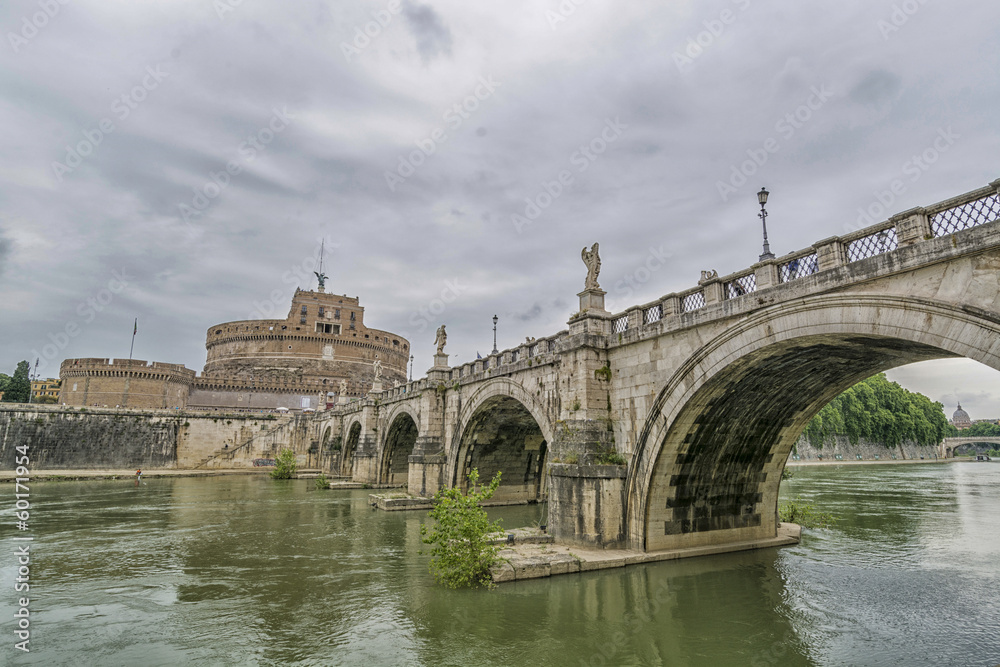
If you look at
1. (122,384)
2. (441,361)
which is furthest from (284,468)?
(122,384)

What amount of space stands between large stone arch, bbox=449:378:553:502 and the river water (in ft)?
22.5

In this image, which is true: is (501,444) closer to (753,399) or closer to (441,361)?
(441,361)

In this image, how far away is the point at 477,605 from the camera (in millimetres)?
10461

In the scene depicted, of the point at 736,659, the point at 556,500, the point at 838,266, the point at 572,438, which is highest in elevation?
the point at 838,266

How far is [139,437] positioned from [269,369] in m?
28.1

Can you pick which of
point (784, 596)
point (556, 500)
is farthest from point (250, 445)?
point (784, 596)

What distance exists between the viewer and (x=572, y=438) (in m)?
14.3

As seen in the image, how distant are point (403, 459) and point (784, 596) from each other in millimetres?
28188

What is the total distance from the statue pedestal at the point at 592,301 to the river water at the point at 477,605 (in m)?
6.83

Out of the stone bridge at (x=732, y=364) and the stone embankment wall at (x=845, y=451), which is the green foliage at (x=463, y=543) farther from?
the stone embankment wall at (x=845, y=451)

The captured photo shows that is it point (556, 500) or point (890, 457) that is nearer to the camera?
point (556, 500)

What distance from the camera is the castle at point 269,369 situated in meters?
64.6

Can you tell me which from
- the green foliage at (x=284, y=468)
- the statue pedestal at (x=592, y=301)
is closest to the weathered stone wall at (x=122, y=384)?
the green foliage at (x=284, y=468)

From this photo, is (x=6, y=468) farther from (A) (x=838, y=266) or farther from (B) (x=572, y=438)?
(A) (x=838, y=266)
